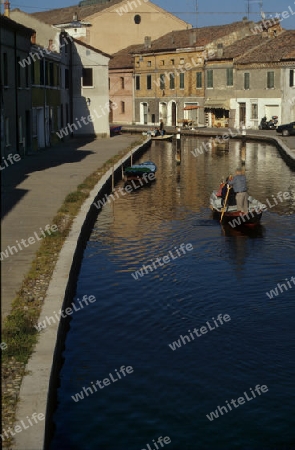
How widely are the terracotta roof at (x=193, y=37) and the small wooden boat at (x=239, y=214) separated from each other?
54.6 metres

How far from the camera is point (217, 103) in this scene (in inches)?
3014

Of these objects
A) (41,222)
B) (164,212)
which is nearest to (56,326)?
(41,222)

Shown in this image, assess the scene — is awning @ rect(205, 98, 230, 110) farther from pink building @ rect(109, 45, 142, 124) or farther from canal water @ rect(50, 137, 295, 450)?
canal water @ rect(50, 137, 295, 450)

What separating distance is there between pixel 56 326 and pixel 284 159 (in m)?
37.2

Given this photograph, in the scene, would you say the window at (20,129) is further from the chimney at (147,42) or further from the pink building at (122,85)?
the pink building at (122,85)

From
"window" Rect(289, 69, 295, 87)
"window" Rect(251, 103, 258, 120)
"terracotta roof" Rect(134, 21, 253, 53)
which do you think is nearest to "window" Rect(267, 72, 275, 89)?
"window" Rect(289, 69, 295, 87)

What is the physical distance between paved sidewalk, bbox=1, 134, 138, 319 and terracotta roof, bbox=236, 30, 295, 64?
2324 centimetres

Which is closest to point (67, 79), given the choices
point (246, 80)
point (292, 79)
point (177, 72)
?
point (292, 79)

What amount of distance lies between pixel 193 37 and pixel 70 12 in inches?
1016

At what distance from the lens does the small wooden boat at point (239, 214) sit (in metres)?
24.6

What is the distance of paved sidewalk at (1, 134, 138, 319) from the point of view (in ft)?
54.9

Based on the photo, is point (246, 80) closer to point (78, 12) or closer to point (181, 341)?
point (78, 12)

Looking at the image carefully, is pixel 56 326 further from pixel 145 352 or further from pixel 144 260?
pixel 144 260

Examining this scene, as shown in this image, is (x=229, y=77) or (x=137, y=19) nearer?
(x=229, y=77)
